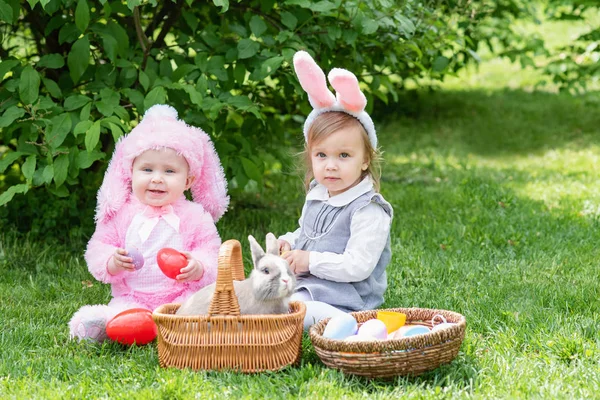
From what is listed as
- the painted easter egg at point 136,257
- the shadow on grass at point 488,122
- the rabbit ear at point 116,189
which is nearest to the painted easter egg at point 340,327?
the painted easter egg at point 136,257

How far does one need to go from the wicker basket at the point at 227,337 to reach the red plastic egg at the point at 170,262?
0.42 metres

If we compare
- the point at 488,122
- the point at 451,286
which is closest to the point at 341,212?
the point at 451,286

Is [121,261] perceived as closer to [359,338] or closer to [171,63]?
[359,338]

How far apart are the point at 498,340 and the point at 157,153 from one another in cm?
166

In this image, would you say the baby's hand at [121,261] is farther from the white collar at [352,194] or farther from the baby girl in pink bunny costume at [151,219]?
the white collar at [352,194]

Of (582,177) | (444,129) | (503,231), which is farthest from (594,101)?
(503,231)

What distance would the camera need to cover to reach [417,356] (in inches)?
109

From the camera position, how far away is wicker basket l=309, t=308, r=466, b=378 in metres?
2.76

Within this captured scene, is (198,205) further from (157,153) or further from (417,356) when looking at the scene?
(417,356)

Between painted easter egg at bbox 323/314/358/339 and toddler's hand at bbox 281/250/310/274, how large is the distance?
19.1 inches

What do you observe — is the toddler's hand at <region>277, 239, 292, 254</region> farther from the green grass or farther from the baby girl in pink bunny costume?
the green grass

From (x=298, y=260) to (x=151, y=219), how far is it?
70 cm

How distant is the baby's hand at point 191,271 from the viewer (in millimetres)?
3406

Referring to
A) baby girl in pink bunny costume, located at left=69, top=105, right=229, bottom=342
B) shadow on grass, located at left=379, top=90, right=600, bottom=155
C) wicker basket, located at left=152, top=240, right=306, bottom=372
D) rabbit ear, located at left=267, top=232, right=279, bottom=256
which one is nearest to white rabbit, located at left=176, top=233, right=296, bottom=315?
rabbit ear, located at left=267, top=232, right=279, bottom=256
